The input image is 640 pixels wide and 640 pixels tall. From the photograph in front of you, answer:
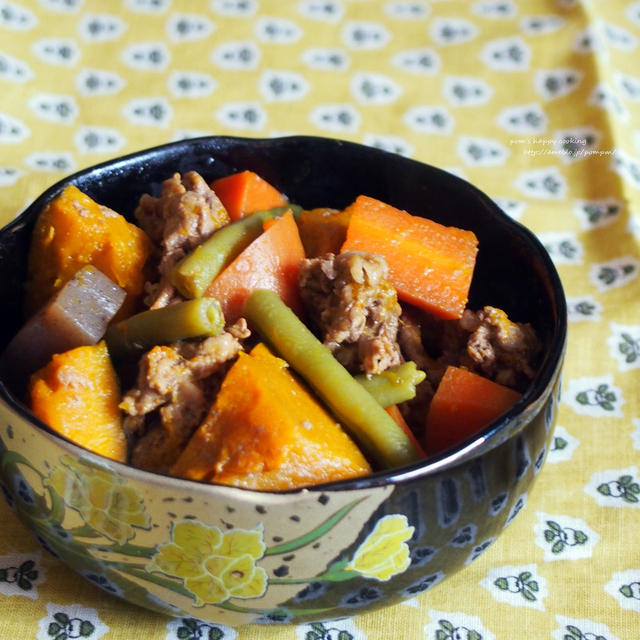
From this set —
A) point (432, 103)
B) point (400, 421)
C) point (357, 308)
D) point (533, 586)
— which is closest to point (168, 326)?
point (357, 308)

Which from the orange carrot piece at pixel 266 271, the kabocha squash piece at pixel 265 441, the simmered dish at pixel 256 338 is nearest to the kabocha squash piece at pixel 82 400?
the simmered dish at pixel 256 338

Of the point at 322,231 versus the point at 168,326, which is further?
the point at 322,231

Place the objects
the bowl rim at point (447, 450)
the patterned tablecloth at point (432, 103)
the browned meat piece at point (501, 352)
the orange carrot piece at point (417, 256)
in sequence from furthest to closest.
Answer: the patterned tablecloth at point (432, 103)
the orange carrot piece at point (417, 256)
the browned meat piece at point (501, 352)
the bowl rim at point (447, 450)

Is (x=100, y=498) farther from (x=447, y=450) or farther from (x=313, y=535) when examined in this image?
(x=447, y=450)

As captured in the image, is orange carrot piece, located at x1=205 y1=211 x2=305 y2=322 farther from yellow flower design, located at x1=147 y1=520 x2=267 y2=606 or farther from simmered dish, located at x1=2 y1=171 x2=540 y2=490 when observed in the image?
yellow flower design, located at x1=147 y1=520 x2=267 y2=606

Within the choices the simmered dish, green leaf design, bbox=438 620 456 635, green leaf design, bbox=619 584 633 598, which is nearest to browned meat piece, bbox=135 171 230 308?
the simmered dish

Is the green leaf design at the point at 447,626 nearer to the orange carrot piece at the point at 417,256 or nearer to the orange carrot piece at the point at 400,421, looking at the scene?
the orange carrot piece at the point at 400,421
